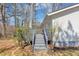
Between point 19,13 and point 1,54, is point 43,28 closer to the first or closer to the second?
point 19,13

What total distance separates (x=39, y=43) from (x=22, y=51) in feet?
0.98

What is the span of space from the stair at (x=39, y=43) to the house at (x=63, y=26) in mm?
121

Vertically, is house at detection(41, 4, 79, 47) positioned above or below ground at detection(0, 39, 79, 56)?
above

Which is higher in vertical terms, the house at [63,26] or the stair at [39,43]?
the house at [63,26]

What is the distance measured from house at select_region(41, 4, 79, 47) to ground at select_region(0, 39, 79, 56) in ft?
0.37

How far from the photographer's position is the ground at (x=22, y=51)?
319cm

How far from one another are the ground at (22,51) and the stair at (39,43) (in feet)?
0.21

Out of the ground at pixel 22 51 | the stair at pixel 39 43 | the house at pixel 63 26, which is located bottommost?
the ground at pixel 22 51

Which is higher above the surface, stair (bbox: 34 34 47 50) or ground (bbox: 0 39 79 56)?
stair (bbox: 34 34 47 50)

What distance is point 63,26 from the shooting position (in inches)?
125

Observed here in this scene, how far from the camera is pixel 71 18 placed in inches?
125

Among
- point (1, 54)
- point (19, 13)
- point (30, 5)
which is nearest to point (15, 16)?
point (19, 13)

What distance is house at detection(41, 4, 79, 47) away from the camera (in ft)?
10.4

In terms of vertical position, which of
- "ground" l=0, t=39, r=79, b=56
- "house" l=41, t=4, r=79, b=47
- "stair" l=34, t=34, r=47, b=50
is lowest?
"ground" l=0, t=39, r=79, b=56
